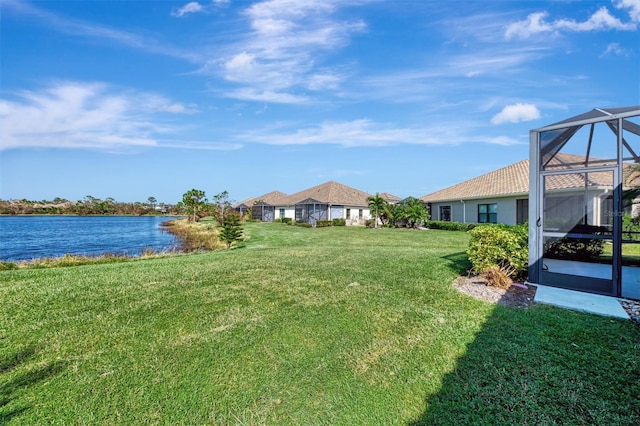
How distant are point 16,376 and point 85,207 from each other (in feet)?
276

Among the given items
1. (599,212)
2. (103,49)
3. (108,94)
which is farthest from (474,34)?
(108,94)

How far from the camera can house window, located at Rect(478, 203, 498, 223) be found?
20.5m

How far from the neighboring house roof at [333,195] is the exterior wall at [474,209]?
400 inches

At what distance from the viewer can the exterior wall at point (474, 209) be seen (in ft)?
62.6

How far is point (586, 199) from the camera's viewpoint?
649cm

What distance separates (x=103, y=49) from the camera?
12148 millimetres

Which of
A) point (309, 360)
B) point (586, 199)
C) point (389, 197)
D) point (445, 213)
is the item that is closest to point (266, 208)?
point (389, 197)

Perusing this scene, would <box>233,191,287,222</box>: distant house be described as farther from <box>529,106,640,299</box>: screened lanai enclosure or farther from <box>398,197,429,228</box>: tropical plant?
<box>529,106,640,299</box>: screened lanai enclosure

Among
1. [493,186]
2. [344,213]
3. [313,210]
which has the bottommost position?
[344,213]

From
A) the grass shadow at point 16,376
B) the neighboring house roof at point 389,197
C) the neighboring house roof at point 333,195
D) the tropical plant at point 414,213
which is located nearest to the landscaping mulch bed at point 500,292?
the grass shadow at point 16,376

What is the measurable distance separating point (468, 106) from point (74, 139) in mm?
27503

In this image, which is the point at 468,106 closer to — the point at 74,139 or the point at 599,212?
the point at 599,212

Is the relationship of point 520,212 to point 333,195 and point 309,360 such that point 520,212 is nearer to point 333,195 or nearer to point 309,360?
point 333,195

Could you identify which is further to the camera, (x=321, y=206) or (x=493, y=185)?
(x=321, y=206)
